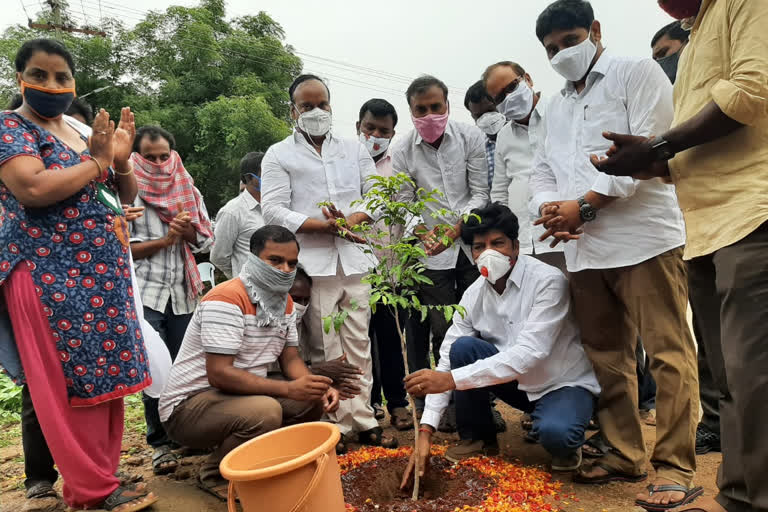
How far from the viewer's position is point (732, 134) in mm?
Result: 2061

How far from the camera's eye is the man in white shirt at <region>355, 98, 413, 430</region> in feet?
14.5

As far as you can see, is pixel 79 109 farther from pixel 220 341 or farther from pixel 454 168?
pixel 454 168

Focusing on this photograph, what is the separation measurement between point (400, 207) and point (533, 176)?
105 cm

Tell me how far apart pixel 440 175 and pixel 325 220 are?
1.14 metres

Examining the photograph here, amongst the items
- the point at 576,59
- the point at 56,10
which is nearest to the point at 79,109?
the point at 576,59

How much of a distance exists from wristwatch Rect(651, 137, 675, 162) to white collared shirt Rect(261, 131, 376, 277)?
2.04 meters

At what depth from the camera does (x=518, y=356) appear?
3.11 metres

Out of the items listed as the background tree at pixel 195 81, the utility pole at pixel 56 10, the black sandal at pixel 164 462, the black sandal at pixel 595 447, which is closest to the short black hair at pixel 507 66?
the black sandal at pixel 595 447

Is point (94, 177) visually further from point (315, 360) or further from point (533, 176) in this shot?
point (533, 176)

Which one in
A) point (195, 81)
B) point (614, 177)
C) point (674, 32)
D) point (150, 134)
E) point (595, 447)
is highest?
point (195, 81)

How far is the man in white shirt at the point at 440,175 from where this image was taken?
13.8ft

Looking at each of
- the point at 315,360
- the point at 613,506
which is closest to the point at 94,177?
the point at 315,360

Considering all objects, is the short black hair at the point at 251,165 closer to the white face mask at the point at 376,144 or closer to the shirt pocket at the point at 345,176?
the white face mask at the point at 376,144

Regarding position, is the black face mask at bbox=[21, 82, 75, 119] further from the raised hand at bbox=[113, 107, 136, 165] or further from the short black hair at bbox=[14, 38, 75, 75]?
the raised hand at bbox=[113, 107, 136, 165]
